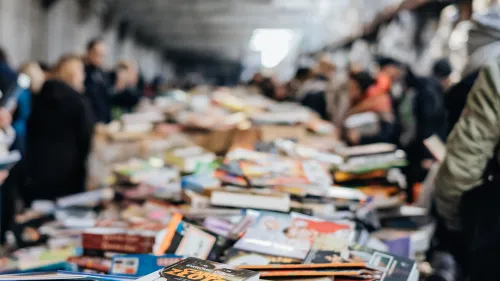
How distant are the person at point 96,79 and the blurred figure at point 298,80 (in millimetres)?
3594

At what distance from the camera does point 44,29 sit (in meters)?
15.3

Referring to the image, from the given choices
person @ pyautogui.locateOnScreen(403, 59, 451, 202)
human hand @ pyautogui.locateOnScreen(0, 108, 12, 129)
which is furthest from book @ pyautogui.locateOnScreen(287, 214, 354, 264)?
person @ pyautogui.locateOnScreen(403, 59, 451, 202)

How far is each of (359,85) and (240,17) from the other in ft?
61.9

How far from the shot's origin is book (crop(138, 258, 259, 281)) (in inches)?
59.2

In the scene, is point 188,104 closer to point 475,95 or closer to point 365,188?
Result: point 365,188

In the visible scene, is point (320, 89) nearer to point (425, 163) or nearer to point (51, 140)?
point (425, 163)

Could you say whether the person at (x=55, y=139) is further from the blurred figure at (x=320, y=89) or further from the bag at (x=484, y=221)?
the blurred figure at (x=320, y=89)

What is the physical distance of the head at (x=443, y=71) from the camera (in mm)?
6582

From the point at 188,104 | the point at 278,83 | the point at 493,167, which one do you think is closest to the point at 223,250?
the point at 493,167

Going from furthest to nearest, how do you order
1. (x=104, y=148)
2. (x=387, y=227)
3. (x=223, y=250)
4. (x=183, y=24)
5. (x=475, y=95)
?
1. (x=183, y=24)
2. (x=104, y=148)
3. (x=387, y=227)
4. (x=475, y=95)
5. (x=223, y=250)

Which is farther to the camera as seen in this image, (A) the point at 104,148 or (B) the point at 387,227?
(A) the point at 104,148

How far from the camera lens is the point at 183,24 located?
27828mm

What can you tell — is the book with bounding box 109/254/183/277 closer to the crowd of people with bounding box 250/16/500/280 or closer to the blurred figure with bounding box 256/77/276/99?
the crowd of people with bounding box 250/16/500/280

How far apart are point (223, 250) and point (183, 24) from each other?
26.5m
